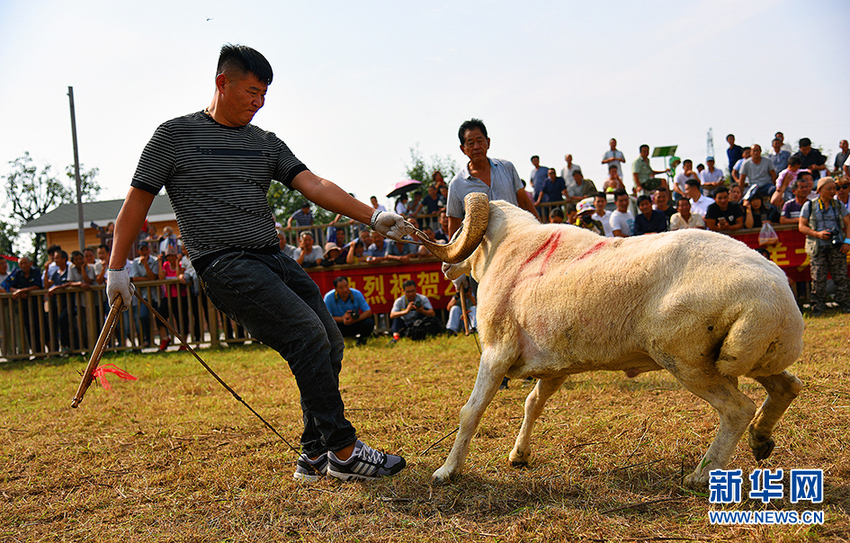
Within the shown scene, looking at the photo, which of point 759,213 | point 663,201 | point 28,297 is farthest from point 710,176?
point 28,297

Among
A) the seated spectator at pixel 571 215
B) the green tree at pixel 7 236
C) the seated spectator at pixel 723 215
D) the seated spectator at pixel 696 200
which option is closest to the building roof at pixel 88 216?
the green tree at pixel 7 236

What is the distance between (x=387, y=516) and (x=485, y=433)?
1411 mm

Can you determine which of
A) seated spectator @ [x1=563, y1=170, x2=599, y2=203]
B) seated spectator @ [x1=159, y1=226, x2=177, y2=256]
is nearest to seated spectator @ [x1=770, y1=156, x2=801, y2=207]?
seated spectator @ [x1=563, y1=170, x2=599, y2=203]

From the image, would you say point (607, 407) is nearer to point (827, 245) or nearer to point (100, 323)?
point (827, 245)

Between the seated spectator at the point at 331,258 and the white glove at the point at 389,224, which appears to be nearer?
the white glove at the point at 389,224

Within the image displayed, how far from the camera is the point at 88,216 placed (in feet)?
119

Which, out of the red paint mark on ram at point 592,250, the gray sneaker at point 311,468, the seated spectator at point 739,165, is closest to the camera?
the red paint mark on ram at point 592,250

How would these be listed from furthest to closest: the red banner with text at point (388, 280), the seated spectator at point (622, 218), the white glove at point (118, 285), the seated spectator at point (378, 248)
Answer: the seated spectator at point (378, 248)
the red banner with text at point (388, 280)
the seated spectator at point (622, 218)
the white glove at point (118, 285)

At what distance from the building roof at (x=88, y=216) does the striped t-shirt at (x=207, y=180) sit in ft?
81.8

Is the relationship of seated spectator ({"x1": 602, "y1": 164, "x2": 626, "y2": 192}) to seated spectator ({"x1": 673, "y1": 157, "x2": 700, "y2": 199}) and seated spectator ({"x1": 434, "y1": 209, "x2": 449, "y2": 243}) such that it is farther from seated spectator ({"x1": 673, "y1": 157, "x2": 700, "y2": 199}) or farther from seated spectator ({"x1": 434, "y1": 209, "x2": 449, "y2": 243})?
seated spectator ({"x1": 434, "y1": 209, "x2": 449, "y2": 243})

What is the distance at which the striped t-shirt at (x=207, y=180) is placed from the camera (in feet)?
10.9

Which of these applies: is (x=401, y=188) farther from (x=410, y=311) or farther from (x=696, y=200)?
(x=696, y=200)

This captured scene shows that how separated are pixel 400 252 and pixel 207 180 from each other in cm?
803

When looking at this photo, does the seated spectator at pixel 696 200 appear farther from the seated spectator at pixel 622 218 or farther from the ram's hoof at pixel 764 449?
the ram's hoof at pixel 764 449
